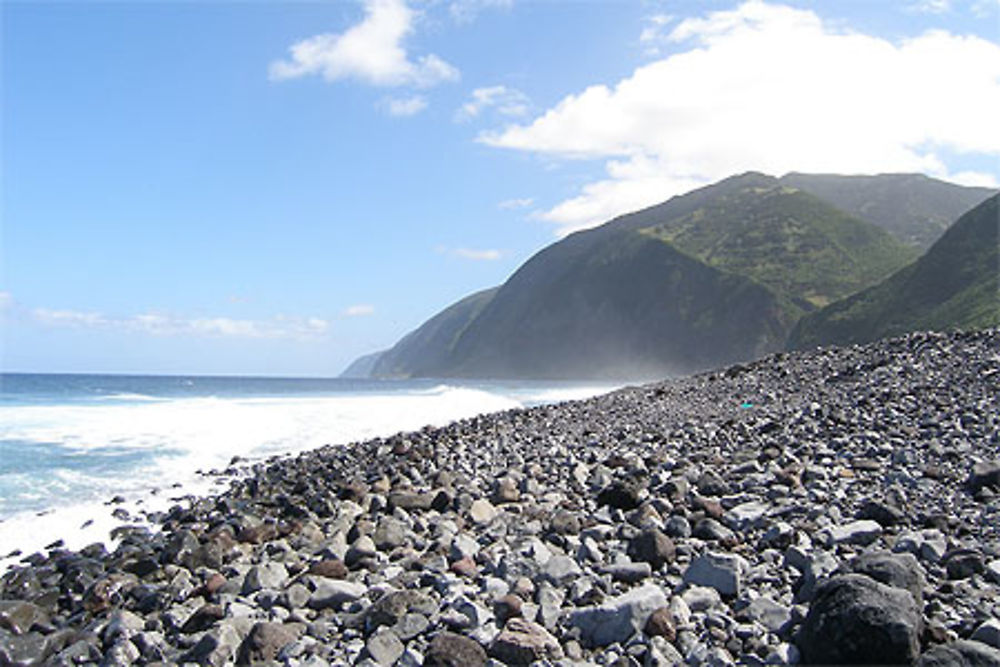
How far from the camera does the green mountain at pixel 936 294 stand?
159 feet

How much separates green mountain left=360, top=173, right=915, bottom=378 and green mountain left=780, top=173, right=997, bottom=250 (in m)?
20.1

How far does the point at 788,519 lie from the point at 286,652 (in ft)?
13.1

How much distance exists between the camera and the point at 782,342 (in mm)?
91750

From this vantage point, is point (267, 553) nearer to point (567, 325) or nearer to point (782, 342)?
point (782, 342)

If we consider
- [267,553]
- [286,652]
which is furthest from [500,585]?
[267,553]

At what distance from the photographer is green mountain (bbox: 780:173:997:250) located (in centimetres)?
13438

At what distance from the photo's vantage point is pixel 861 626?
11.6 feet

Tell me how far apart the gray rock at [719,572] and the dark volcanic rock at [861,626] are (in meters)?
0.77

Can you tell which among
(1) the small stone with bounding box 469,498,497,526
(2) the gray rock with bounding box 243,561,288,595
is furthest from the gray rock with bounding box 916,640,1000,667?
(2) the gray rock with bounding box 243,561,288,595

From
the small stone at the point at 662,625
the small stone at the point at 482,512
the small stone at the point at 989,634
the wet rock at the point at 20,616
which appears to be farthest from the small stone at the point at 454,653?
the wet rock at the point at 20,616

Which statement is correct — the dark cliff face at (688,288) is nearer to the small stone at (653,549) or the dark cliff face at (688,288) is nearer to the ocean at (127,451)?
the ocean at (127,451)

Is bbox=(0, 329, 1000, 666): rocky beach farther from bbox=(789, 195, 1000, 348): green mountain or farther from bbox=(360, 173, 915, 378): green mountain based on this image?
bbox=(360, 173, 915, 378): green mountain

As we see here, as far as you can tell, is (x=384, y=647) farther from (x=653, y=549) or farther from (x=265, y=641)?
(x=653, y=549)

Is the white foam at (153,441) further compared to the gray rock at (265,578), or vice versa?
the white foam at (153,441)
